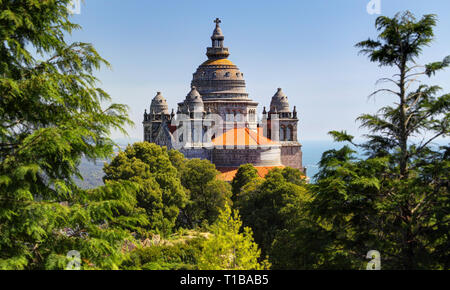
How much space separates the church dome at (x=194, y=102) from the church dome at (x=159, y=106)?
6876mm

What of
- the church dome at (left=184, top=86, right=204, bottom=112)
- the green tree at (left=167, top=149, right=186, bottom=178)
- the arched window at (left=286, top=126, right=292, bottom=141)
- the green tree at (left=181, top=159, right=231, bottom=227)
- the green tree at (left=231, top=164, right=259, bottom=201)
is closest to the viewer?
the green tree at (left=181, top=159, right=231, bottom=227)

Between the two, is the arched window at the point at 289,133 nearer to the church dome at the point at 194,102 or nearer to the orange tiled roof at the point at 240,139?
the orange tiled roof at the point at 240,139

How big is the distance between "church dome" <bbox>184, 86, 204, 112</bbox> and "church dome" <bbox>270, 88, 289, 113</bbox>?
15.4 m

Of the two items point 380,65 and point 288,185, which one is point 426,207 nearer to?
point 380,65

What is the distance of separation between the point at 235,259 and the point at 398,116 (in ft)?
26.0

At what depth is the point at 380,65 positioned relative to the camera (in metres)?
15.5

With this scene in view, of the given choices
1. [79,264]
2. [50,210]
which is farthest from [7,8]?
[79,264]

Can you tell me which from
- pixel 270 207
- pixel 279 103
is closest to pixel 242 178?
pixel 270 207

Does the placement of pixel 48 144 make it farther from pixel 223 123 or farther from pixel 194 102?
pixel 223 123

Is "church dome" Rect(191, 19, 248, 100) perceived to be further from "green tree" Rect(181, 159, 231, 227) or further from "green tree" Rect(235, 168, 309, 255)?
"green tree" Rect(235, 168, 309, 255)

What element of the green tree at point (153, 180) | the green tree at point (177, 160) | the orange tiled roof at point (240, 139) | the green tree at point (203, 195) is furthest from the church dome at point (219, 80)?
Result: the green tree at point (153, 180)

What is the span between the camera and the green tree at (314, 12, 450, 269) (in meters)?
13.5

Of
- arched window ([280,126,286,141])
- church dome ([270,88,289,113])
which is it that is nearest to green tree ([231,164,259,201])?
arched window ([280,126,286,141])

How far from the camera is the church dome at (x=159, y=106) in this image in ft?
255
